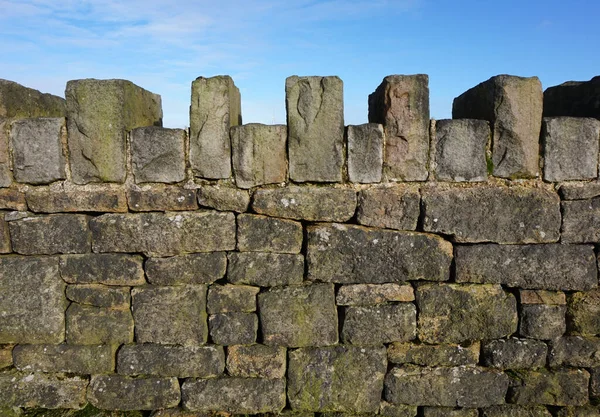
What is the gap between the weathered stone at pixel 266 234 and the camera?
3387mm

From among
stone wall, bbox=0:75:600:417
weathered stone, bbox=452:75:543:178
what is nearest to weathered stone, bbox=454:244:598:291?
stone wall, bbox=0:75:600:417

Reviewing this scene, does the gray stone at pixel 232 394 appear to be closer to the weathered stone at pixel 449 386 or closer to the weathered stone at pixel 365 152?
the weathered stone at pixel 449 386

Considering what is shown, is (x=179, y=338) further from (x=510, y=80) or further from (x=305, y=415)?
(x=510, y=80)

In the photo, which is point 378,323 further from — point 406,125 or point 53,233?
point 53,233

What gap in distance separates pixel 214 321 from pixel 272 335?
46 centimetres

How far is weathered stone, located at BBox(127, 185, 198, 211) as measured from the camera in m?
3.37

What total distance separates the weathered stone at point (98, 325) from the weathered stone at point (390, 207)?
78.4 inches

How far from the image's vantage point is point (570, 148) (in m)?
3.35

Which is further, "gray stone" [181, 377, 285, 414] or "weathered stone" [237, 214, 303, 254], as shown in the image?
"gray stone" [181, 377, 285, 414]

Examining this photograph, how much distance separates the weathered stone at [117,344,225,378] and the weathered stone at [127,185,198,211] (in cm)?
109

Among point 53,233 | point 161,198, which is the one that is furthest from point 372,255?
point 53,233

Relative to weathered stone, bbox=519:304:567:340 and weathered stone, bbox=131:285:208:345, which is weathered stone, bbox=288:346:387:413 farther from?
weathered stone, bbox=519:304:567:340

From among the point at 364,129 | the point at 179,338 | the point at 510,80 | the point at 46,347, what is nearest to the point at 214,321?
the point at 179,338

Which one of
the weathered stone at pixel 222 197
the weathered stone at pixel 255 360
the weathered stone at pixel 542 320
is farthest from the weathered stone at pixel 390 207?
the weathered stone at pixel 255 360
